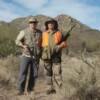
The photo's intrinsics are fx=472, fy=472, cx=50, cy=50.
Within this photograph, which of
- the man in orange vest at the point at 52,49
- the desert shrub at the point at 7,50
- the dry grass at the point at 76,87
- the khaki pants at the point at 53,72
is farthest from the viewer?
the desert shrub at the point at 7,50

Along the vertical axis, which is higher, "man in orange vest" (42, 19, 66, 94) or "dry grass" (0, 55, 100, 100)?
"man in orange vest" (42, 19, 66, 94)

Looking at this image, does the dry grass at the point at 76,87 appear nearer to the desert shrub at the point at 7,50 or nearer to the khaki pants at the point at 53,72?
the khaki pants at the point at 53,72

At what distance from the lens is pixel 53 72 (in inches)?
471

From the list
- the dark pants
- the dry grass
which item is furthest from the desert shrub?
the dark pants

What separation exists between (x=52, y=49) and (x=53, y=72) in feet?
2.22

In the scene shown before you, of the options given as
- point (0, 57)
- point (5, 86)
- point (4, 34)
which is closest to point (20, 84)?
point (5, 86)

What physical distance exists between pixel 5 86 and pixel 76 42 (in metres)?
21.4

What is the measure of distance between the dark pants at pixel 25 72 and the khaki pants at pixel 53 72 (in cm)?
39

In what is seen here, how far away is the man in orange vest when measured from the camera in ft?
38.2

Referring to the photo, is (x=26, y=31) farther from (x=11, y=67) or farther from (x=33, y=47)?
(x=11, y=67)

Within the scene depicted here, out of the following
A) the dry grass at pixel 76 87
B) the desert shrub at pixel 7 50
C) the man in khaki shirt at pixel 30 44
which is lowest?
the dry grass at pixel 76 87

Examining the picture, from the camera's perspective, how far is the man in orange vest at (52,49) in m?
11.6

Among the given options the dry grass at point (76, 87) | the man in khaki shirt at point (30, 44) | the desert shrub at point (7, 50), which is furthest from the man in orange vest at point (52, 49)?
the desert shrub at point (7, 50)

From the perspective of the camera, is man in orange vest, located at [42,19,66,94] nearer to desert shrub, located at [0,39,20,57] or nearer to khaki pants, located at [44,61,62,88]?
khaki pants, located at [44,61,62,88]
